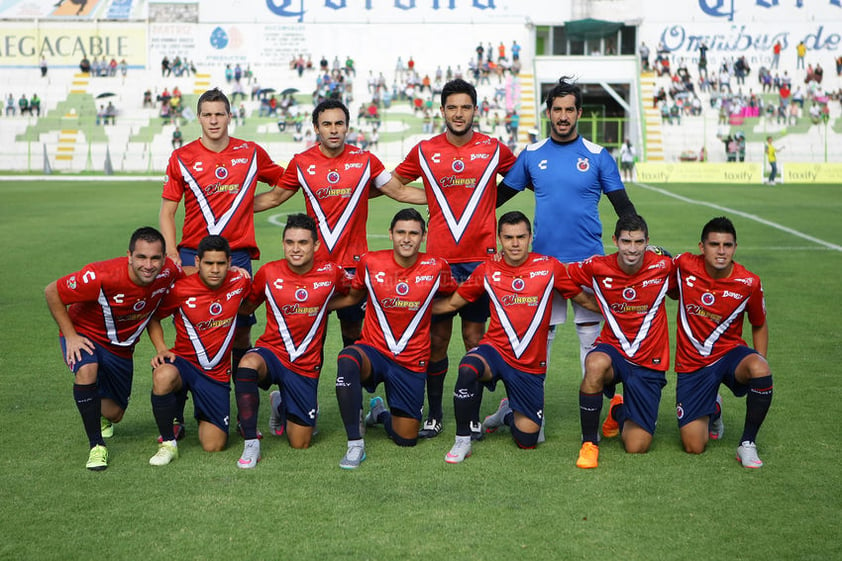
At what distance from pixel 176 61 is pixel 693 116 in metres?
28.2

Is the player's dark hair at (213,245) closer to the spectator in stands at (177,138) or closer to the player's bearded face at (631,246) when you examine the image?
the player's bearded face at (631,246)

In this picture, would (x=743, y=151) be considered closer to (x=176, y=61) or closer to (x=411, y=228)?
(x=176, y=61)

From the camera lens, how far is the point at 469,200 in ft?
20.3

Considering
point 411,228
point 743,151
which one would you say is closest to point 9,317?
point 411,228

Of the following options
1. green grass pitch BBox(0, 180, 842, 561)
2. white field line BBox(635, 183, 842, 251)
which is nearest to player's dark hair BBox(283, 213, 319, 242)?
green grass pitch BBox(0, 180, 842, 561)

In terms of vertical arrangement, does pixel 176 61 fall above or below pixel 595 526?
above

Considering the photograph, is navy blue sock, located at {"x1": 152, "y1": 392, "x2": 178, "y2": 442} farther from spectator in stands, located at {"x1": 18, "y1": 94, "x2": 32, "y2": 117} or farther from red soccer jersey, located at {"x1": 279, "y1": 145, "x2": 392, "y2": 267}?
spectator in stands, located at {"x1": 18, "y1": 94, "x2": 32, "y2": 117}

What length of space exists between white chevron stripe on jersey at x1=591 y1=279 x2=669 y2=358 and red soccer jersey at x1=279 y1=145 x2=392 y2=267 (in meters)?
1.63

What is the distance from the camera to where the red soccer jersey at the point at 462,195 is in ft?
20.2

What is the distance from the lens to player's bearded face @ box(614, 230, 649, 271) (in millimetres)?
5543

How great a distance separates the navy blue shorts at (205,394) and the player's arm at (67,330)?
558 mm

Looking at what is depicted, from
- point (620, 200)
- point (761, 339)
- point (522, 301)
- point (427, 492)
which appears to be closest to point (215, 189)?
point (522, 301)

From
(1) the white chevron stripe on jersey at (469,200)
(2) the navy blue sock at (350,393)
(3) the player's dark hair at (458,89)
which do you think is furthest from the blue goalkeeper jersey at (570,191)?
(2) the navy blue sock at (350,393)

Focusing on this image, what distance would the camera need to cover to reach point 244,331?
6.28 metres
